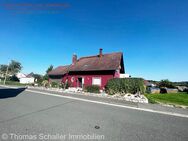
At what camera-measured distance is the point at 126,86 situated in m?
15.1

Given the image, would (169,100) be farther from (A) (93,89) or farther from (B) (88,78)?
(B) (88,78)

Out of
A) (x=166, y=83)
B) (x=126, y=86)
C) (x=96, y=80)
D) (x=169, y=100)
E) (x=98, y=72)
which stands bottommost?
(x=169, y=100)

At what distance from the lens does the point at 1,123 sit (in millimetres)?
4652

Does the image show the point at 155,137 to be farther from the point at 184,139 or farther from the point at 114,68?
the point at 114,68

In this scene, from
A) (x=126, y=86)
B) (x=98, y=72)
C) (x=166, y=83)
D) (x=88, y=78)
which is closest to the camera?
(x=126, y=86)

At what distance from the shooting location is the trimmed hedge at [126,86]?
14500 mm

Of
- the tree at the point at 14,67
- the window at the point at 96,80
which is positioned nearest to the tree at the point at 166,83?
→ the window at the point at 96,80

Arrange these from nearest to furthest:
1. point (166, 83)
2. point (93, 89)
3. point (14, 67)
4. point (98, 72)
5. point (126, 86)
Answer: point (126, 86) < point (93, 89) < point (98, 72) < point (166, 83) < point (14, 67)

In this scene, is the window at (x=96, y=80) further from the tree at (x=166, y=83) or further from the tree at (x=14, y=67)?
the tree at (x=14, y=67)

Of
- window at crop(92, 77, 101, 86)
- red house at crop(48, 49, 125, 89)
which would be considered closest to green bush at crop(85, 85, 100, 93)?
red house at crop(48, 49, 125, 89)

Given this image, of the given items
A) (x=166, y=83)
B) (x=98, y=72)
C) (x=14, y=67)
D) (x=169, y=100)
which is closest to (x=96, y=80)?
(x=98, y=72)

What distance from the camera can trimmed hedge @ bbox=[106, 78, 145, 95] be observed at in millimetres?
14500

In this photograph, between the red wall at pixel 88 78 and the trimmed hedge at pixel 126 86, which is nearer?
the trimmed hedge at pixel 126 86

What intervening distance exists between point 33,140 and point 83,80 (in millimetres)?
18775
